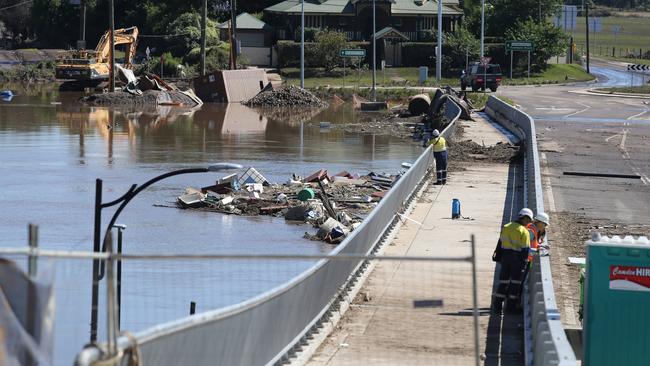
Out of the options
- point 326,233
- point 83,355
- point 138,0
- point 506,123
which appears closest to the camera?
point 83,355

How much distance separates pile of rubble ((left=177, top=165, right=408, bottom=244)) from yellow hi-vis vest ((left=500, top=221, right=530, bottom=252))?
8359 mm

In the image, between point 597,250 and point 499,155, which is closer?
point 597,250

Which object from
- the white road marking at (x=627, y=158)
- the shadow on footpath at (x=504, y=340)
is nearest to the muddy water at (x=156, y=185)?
the shadow on footpath at (x=504, y=340)

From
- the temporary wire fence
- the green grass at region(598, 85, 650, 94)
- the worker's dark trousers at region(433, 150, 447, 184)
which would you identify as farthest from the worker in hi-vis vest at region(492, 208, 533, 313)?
the green grass at region(598, 85, 650, 94)

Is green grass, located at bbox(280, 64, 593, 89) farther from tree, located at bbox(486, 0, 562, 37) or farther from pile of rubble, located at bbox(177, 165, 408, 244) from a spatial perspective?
pile of rubble, located at bbox(177, 165, 408, 244)

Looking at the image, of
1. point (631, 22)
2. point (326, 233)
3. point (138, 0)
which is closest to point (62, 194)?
point (326, 233)

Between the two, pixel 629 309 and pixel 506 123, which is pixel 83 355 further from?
pixel 506 123

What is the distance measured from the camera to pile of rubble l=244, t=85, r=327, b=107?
69.7m

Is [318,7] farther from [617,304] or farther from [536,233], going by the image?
[617,304]

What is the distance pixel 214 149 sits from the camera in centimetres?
4306

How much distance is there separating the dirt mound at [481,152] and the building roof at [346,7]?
5854 centimetres

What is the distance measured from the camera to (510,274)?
53.6 ft

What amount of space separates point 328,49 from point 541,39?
17397mm

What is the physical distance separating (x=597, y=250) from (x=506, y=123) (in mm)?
39642
